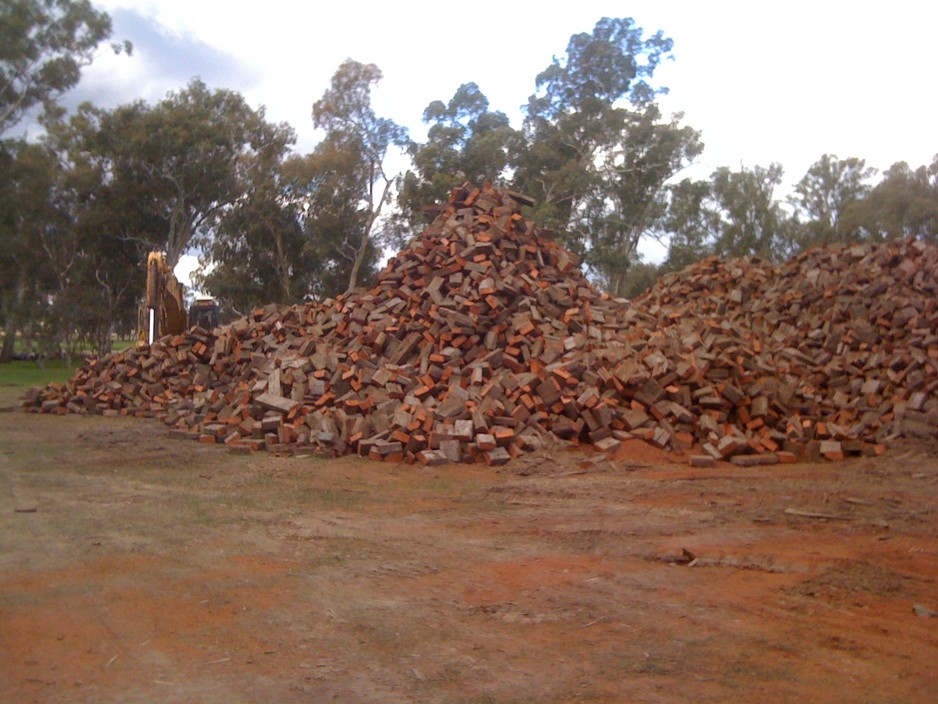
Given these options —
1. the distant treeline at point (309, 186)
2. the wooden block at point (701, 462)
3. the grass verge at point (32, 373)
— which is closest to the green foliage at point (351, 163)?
the distant treeline at point (309, 186)

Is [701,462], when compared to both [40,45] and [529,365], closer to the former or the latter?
[529,365]

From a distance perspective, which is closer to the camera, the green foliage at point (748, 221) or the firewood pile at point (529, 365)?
the firewood pile at point (529, 365)

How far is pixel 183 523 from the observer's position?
6559 mm

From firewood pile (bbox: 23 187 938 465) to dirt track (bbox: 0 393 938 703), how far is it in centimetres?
172

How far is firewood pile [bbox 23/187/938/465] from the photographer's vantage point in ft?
34.1

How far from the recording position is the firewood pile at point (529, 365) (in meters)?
10.4

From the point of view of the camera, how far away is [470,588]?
4.86m

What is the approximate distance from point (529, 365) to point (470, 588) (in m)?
6.78

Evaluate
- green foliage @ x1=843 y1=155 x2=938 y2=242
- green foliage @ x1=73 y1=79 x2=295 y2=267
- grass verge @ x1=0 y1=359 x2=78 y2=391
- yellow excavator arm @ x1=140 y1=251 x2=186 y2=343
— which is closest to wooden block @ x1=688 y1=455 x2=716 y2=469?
yellow excavator arm @ x1=140 y1=251 x2=186 y2=343

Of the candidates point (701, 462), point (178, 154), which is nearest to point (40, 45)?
point (178, 154)

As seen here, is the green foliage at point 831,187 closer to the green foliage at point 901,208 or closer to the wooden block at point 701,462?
the green foliage at point 901,208

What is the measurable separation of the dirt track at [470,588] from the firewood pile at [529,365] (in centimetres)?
172

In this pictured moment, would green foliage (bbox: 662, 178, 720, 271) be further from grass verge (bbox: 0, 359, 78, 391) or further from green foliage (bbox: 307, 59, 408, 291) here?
grass verge (bbox: 0, 359, 78, 391)

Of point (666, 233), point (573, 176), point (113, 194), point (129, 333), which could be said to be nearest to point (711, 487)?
point (573, 176)
